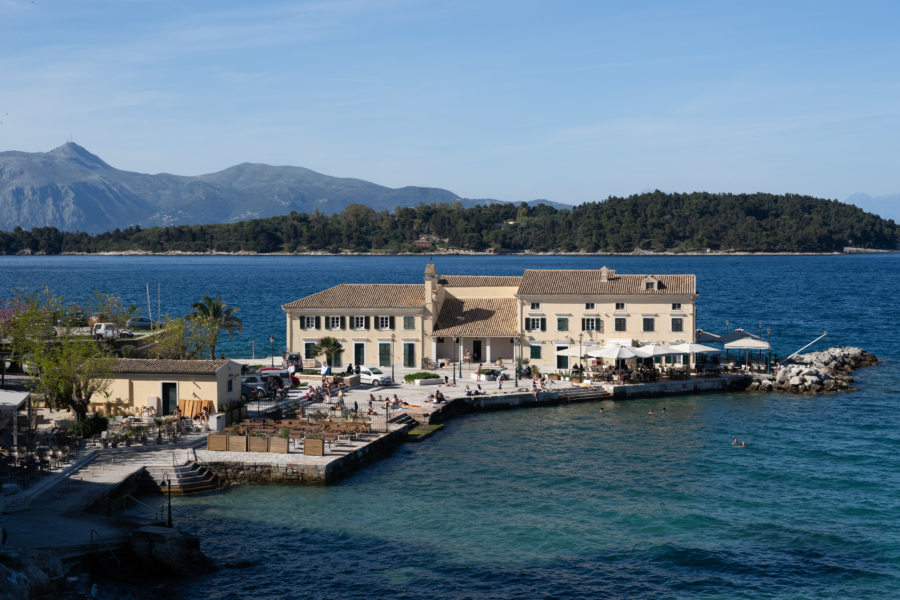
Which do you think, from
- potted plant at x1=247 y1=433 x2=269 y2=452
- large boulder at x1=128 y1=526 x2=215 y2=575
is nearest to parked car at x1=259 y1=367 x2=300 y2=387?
potted plant at x1=247 y1=433 x2=269 y2=452

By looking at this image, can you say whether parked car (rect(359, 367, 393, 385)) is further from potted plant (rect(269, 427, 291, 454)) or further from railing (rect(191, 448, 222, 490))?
railing (rect(191, 448, 222, 490))

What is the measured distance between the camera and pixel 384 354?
6431 cm

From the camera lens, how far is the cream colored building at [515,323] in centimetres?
6350

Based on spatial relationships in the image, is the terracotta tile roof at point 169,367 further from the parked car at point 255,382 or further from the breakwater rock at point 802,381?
the breakwater rock at point 802,381

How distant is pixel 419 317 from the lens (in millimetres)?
64125

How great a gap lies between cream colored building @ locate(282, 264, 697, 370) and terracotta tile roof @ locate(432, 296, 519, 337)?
0.07 meters

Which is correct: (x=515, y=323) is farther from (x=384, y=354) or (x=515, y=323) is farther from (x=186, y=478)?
(x=186, y=478)

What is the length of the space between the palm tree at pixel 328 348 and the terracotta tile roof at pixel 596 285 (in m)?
13.6

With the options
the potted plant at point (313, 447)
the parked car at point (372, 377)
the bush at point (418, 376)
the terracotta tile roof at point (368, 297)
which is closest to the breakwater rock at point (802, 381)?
the bush at point (418, 376)

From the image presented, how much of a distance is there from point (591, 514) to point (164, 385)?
2342cm

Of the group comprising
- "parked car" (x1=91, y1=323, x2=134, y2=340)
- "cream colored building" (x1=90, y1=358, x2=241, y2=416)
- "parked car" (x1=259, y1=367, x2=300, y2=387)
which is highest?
"parked car" (x1=91, y1=323, x2=134, y2=340)

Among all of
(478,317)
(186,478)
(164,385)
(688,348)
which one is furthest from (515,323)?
(186,478)

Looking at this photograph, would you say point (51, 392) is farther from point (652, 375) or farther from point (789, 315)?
point (789, 315)

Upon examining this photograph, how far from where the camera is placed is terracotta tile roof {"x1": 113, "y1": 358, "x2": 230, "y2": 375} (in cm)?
4578
